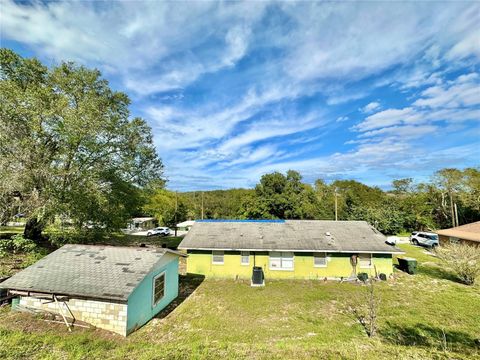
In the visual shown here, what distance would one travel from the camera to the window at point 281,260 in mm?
17469

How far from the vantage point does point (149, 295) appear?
11031mm

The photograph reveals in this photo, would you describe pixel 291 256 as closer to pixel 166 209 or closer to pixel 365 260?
pixel 365 260

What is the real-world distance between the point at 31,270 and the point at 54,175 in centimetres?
812

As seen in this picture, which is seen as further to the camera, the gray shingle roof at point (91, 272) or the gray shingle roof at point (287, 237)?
the gray shingle roof at point (287, 237)

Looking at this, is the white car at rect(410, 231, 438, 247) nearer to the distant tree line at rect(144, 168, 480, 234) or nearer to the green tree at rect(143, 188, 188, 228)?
the distant tree line at rect(144, 168, 480, 234)

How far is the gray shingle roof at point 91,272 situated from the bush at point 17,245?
Answer: 5.37m

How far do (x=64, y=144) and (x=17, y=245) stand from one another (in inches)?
297

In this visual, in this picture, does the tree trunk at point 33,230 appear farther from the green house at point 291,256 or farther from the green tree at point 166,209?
the green tree at point 166,209

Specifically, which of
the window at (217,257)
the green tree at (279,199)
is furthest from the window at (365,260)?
the green tree at (279,199)

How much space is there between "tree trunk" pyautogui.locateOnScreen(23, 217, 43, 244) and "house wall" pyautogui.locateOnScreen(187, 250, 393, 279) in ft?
39.8

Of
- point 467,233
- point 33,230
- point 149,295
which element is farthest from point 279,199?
point 33,230

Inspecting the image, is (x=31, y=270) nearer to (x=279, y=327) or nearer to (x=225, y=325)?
(x=225, y=325)

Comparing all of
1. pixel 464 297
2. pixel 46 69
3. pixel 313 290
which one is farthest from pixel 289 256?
pixel 46 69

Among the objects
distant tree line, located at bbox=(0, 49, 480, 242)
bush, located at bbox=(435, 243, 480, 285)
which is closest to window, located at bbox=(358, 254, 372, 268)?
bush, located at bbox=(435, 243, 480, 285)
